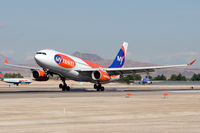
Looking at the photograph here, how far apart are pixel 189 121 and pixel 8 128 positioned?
855 cm

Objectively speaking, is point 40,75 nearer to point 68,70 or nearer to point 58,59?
point 68,70

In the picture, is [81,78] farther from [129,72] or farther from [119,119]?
[119,119]

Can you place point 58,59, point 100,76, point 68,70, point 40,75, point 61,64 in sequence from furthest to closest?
point 40,75 → point 100,76 → point 68,70 → point 61,64 → point 58,59

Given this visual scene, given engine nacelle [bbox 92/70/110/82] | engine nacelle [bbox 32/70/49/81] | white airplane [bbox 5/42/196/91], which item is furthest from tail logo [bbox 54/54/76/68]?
engine nacelle [bbox 32/70/49/81]

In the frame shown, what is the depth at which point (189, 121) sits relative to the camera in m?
17.2

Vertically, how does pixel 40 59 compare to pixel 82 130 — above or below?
above

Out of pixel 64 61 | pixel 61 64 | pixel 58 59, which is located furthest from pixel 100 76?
pixel 58 59

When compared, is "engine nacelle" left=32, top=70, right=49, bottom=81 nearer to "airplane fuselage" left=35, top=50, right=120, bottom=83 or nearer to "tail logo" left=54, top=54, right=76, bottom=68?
"airplane fuselage" left=35, top=50, right=120, bottom=83

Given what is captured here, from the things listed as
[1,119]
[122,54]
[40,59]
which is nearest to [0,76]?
[122,54]

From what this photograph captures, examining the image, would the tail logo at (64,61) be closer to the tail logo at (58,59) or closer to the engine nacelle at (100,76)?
the tail logo at (58,59)

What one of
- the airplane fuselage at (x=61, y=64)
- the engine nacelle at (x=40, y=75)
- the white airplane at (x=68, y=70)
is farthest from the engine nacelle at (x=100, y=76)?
the engine nacelle at (x=40, y=75)

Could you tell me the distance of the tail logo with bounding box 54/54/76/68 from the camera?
2079 inches

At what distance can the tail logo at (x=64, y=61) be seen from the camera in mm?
52812

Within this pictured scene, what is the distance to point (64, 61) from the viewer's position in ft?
176
